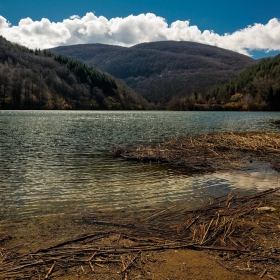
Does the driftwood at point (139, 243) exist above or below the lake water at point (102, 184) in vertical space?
above

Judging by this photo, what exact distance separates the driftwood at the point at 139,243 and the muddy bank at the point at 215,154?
8838mm

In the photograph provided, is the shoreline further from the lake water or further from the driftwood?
the lake water

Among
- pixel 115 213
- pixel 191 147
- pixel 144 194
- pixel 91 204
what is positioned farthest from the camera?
pixel 191 147

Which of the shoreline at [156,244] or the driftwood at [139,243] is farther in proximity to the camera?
the driftwood at [139,243]

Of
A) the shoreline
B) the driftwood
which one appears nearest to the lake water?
the shoreline

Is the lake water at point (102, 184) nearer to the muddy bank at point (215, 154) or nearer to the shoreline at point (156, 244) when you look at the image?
the shoreline at point (156, 244)

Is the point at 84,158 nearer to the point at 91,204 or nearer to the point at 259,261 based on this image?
the point at 91,204

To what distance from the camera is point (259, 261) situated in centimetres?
684

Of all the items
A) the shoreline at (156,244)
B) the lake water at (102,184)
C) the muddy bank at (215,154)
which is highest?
the muddy bank at (215,154)

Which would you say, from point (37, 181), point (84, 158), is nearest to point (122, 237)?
point (37, 181)

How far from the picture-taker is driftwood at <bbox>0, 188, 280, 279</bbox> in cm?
652

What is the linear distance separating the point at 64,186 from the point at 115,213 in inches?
196

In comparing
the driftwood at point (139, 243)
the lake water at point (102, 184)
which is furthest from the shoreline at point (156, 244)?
the lake water at point (102, 184)

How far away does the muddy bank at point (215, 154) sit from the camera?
20689mm
